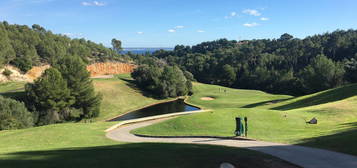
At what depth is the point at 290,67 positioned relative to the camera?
367 ft

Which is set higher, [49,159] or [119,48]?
[119,48]

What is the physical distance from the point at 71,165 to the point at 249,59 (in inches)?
5307

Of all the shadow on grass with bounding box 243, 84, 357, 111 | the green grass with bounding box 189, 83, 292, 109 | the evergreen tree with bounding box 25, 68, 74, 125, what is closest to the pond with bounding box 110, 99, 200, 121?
the green grass with bounding box 189, 83, 292, 109

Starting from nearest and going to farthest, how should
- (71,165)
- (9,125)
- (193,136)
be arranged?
(71,165)
(193,136)
(9,125)

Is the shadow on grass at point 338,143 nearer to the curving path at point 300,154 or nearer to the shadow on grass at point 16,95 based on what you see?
the curving path at point 300,154

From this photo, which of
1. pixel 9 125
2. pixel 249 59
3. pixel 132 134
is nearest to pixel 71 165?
pixel 132 134

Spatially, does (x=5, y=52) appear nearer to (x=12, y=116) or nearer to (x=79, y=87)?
(x=79, y=87)

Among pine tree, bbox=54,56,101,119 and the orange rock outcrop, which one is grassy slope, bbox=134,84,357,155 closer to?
pine tree, bbox=54,56,101,119

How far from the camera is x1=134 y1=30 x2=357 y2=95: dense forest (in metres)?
80.0

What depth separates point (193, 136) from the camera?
2102 cm

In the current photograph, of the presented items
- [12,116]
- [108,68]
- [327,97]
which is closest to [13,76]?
[108,68]

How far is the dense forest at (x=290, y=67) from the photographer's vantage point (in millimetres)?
80000

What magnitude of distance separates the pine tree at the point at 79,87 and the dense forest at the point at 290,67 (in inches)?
2641

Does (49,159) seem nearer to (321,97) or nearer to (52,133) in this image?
(52,133)
